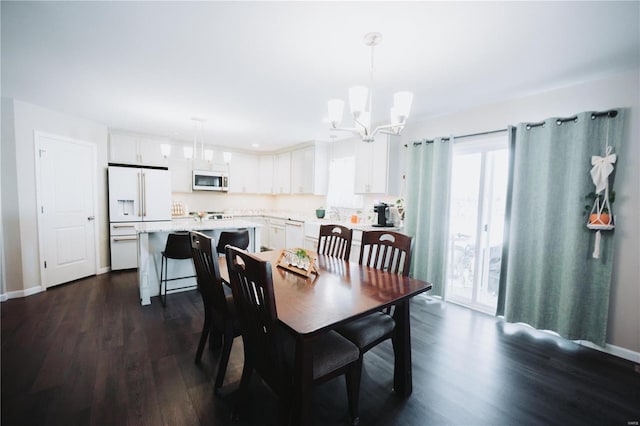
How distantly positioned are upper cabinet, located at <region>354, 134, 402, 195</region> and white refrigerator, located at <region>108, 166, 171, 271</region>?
3395 mm

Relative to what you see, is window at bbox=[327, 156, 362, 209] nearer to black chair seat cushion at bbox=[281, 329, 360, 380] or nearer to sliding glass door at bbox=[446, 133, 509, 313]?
sliding glass door at bbox=[446, 133, 509, 313]

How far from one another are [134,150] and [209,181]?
1.40 m

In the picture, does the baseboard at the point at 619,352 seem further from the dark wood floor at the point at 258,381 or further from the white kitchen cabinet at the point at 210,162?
the white kitchen cabinet at the point at 210,162

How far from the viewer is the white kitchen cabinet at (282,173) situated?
6.02m

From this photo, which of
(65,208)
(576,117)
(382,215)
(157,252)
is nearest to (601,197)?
(576,117)

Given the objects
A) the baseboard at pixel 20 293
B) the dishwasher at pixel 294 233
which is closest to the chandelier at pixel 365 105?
the dishwasher at pixel 294 233

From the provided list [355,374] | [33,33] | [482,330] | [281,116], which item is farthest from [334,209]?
[33,33]

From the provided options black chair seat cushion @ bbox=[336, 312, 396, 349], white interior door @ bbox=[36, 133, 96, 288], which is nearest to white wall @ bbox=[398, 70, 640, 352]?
black chair seat cushion @ bbox=[336, 312, 396, 349]

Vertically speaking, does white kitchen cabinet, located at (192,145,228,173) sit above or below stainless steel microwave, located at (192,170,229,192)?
above

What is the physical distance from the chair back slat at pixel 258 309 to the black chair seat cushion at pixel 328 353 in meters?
0.12

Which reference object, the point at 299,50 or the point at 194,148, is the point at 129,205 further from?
the point at 299,50

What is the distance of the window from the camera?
5121 millimetres

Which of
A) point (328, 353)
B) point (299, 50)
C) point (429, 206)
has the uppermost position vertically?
point (299, 50)

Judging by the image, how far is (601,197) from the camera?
237cm
